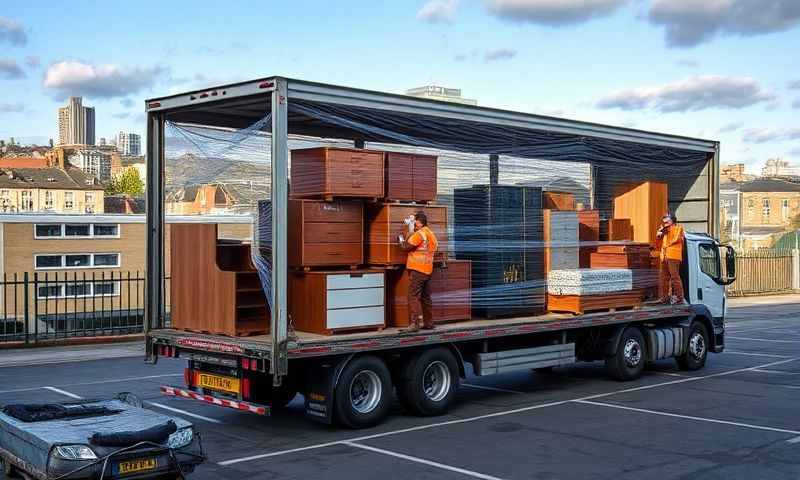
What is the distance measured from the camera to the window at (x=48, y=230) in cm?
4503

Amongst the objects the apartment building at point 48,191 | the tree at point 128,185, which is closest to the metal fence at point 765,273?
the apartment building at point 48,191

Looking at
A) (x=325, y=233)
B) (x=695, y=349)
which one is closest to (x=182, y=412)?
(x=325, y=233)

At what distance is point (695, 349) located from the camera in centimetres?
1558

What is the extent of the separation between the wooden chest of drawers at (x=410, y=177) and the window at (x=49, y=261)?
3774 cm

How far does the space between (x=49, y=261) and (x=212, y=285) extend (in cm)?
3812

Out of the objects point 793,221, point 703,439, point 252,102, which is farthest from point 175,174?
point 793,221

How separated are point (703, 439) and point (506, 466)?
267cm

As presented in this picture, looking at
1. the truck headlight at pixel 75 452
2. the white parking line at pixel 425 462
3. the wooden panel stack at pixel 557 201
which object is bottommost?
the white parking line at pixel 425 462

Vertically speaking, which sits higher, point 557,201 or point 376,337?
point 557,201

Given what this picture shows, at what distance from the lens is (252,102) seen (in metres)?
10.1

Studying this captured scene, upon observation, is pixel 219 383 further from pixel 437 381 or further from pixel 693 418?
pixel 693 418

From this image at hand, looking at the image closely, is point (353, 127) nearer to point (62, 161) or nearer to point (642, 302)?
point (642, 302)

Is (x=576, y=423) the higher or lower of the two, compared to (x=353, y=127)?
lower

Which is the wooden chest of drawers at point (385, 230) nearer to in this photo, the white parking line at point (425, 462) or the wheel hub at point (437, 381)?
the wheel hub at point (437, 381)
